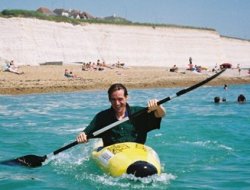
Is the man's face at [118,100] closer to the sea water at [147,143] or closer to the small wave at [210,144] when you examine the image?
the sea water at [147,143]

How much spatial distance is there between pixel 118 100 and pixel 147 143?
4.81m

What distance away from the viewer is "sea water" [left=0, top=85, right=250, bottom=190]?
7.52 m

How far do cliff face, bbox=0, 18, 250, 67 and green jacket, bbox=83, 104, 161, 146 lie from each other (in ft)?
118

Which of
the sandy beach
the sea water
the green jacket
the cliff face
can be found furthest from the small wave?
the cliff face

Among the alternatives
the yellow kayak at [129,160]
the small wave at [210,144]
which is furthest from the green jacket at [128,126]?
the small wave at [210,144]

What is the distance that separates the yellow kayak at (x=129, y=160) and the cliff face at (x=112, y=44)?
36.5 m

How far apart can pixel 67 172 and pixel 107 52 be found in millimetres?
46534

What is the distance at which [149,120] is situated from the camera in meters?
7.63

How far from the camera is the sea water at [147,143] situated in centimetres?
752

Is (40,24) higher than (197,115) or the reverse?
higher

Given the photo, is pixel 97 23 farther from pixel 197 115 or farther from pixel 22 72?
pixel 197 115

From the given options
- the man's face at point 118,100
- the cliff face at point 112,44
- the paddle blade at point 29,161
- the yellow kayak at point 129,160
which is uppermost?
the cliff face at point 112,44

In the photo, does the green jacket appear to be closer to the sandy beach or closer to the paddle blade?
the paddle blade

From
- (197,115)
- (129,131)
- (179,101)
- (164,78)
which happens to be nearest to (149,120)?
(129,131)
